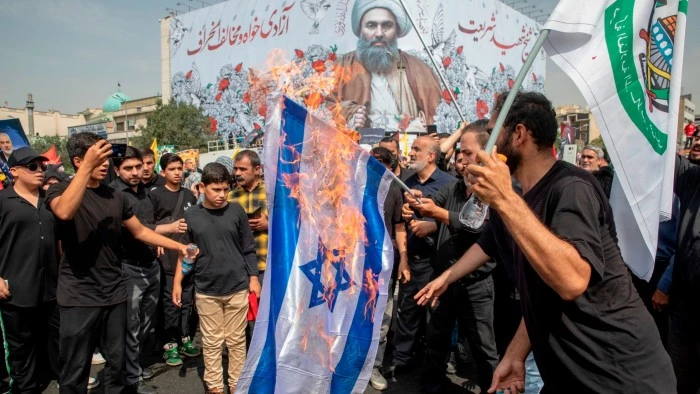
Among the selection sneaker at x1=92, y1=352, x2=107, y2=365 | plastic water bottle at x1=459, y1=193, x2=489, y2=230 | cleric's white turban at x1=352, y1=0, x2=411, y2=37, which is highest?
cleric's white turban at x1=352, y1=0, x2=411, y2=37

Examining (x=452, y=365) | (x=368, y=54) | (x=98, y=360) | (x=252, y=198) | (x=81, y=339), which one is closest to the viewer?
(x=81, y=339)

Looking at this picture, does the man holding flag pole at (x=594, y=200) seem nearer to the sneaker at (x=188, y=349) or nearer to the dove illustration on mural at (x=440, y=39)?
the sneaker at (x=188, y=349)

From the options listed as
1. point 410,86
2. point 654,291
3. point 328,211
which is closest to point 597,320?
point 328,211

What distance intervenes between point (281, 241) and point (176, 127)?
34127mm

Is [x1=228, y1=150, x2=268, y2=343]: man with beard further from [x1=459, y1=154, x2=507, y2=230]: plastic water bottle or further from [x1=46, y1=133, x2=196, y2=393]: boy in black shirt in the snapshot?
[x1=459, y1=154, x2=507, y2=230]: plastic water bottle

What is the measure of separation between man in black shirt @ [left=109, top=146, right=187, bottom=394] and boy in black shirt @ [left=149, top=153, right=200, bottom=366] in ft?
1.35

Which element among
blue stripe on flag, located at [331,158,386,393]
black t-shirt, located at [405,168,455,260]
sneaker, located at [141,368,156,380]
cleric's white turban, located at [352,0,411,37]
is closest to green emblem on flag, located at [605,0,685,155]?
blue stripe on flag, located at [331,158,386,393]

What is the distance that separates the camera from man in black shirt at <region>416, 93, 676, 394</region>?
1.60 meters

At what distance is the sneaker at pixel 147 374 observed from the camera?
15.0 feet

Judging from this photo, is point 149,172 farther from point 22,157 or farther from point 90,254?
point 90,254

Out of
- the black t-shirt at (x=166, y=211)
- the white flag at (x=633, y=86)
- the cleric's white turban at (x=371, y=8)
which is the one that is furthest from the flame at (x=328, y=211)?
the cleric's white turban at (x=371, y=8)

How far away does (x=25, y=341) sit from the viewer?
3766 millimetres

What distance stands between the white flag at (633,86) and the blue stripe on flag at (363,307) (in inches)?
45.4

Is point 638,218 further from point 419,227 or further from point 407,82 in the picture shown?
point 407,82
